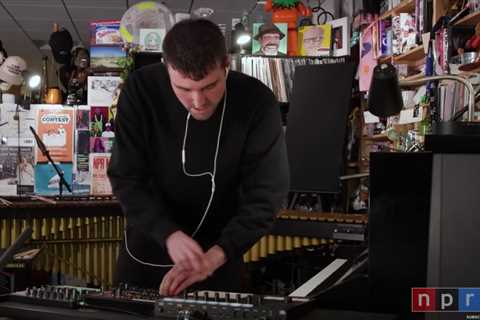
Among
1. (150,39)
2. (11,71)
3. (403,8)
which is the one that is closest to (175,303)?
(403,8)

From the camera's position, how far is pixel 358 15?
5066mm

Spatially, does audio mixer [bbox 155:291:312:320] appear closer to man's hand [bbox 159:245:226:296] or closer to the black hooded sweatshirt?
man's hand [bbox 159:245:226:296]

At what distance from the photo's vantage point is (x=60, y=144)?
209 inches

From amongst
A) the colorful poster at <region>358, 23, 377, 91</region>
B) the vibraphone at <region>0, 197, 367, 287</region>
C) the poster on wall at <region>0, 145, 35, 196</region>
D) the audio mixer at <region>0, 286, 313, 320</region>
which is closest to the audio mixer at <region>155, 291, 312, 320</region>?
the audio mixer at <region>0, 286, 313, 320</region>

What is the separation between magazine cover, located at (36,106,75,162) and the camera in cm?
528

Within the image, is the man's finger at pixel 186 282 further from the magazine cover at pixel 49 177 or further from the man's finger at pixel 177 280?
the magazine cover at pixel 49 177

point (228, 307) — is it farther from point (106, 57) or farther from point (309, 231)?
point (106, 57)

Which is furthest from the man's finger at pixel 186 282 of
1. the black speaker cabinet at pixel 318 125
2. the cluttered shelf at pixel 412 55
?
the cluttered shelf at pixel 412 55

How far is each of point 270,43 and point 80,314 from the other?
3.98 m

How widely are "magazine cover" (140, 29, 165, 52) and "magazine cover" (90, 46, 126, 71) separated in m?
0.31

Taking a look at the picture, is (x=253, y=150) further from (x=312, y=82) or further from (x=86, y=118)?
(x=86, y=118)

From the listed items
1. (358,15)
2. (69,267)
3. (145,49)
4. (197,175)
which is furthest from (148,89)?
(358,15)

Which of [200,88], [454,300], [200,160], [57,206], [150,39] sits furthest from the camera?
[150,39]

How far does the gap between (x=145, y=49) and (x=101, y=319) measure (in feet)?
13.4
